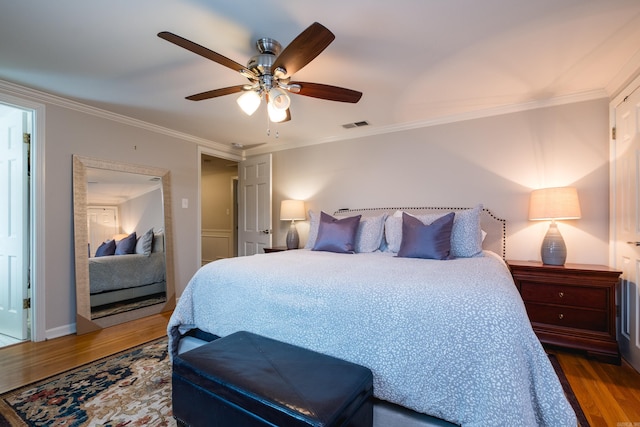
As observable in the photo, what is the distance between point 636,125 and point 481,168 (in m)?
1.16

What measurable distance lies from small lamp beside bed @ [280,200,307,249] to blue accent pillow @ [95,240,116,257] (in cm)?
200

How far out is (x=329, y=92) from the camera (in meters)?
2.06

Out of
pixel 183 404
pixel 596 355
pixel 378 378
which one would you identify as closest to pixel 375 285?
pixel 378 378

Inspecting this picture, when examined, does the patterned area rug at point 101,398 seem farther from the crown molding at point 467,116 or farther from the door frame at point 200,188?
the crown molding at point 467,116

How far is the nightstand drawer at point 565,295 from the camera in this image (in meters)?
2.28

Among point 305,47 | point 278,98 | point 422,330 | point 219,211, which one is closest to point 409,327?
point 422,330

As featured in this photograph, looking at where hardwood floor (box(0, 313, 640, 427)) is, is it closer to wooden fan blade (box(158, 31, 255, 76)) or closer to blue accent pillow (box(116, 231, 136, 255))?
blue accent pillow (box(116, 231, 136, 255))

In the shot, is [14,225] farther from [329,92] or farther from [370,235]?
[370,235]

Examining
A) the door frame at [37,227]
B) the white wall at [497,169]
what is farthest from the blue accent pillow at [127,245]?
the white wall at [497,169]

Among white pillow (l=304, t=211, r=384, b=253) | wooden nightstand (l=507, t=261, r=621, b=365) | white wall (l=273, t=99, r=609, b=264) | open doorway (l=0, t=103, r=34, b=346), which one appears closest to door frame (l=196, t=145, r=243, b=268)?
white wall (l=273, t=99, r=609, b=264)

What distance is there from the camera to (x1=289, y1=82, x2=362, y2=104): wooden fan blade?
6.50 feet

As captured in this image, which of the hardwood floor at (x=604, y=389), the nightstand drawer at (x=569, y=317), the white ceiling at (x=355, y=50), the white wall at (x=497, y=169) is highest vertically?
the white ceiling at (x=355, y=50)

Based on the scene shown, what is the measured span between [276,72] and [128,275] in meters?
2.92

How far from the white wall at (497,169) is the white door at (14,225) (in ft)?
10.3
